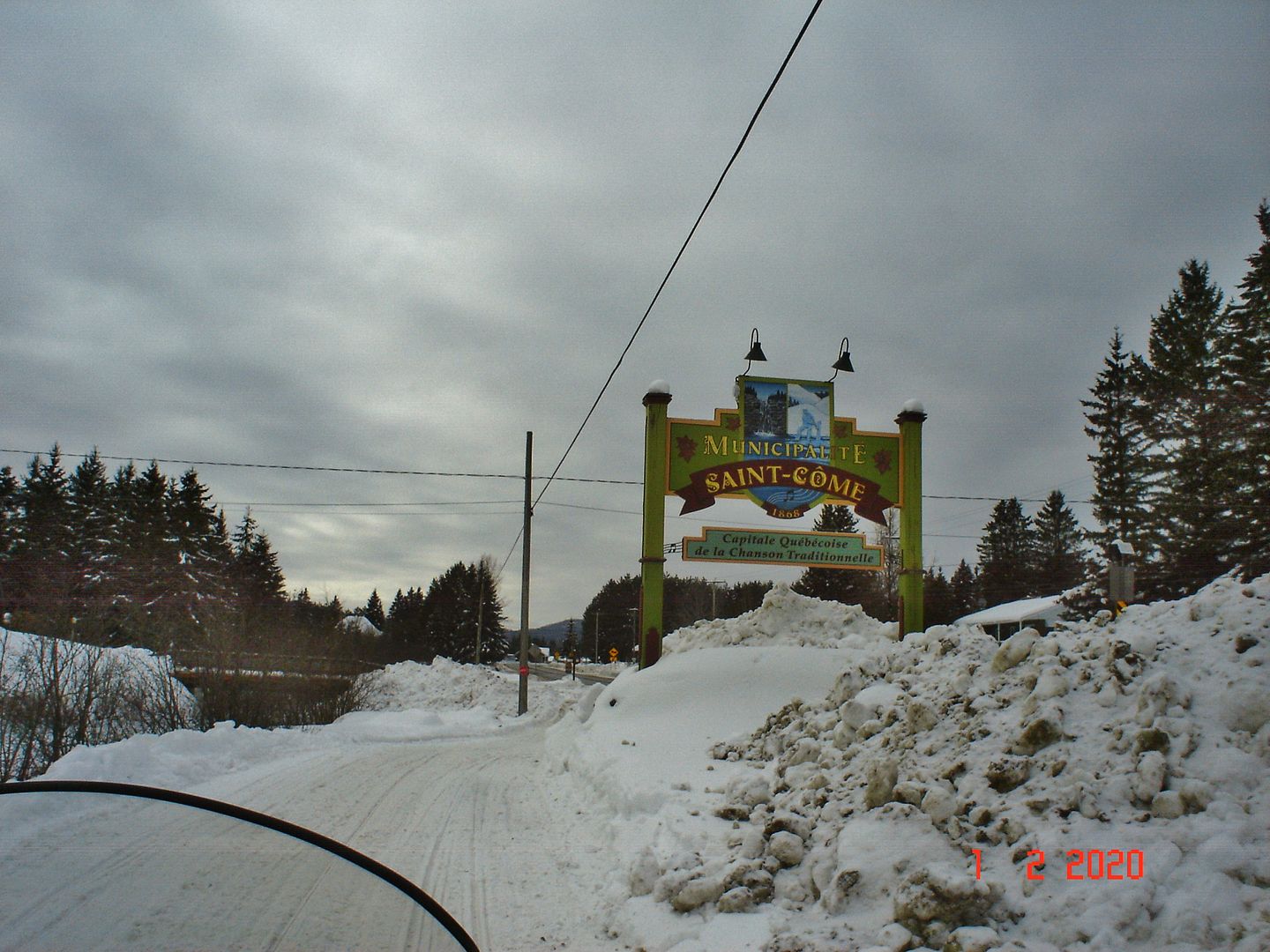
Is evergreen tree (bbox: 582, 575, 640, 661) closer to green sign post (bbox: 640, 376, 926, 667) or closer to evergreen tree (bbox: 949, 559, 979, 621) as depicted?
evergreen tree (bbox: 949, 559, 979, 621)

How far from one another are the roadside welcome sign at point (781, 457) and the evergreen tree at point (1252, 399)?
783 cm

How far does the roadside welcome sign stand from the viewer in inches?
703

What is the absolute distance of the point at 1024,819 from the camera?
4.81 meters

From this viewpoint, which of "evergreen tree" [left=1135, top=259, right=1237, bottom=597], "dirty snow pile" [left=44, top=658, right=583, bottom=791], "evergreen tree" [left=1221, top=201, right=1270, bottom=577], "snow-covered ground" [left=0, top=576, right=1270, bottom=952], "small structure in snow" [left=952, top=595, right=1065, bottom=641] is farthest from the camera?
"small structure in snow" [left=952, top=595, right=1065, bottom=641]

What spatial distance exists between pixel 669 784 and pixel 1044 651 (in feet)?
12.9

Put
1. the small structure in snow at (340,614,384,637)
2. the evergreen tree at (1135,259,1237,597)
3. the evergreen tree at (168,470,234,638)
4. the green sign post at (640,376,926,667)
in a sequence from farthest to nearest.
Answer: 1. the evergreen tree at (168,470,234,638)
2. the small structure in snow at (340,614,384,637)
3. the evergreen tree at (1135,259,1237,597)
4. the green sign post at (640,376,926,667)

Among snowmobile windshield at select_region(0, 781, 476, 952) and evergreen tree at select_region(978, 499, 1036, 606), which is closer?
snowmobile windshield at select_region(0, 781, 476, 952)

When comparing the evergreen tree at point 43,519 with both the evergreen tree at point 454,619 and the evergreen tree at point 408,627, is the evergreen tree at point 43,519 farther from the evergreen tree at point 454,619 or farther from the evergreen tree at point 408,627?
the evergreen tree at point 454,619

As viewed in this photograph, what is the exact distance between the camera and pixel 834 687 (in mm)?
9070

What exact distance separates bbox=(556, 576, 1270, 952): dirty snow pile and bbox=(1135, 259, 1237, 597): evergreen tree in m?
19.1

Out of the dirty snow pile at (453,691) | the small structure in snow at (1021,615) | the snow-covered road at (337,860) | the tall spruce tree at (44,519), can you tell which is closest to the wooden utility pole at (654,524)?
the snow-covered road at (337,860)

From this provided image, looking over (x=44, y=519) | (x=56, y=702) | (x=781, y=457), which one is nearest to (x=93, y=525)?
(x=44, y=519)

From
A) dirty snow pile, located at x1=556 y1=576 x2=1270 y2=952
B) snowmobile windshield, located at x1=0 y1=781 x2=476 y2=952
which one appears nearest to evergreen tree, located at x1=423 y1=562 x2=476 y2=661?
dirty snow pile, located at x1=556 y1=576 x2=1270 y2=952

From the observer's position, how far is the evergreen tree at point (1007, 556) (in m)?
52.6
